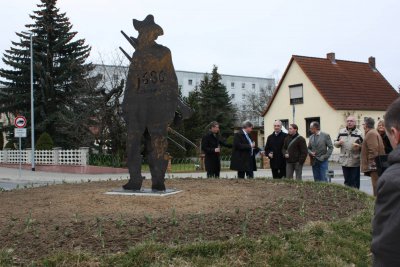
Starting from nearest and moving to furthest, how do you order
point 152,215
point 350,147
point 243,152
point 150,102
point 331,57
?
point 152,215, point 150,102, point 350,147, point 243,152, point 331,57

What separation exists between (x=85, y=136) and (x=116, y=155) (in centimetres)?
473

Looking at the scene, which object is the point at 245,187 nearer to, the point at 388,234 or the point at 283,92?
the point at 388,234

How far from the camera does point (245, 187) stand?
361 inches

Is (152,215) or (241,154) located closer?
(152,215)

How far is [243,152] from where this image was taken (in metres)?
11.1

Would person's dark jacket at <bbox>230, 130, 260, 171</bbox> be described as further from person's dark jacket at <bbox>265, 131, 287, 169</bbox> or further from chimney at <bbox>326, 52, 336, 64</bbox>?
chimney at <bbox>326, 52, 336, 64</bbox>

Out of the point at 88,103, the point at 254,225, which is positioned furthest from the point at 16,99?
the point at 254,225

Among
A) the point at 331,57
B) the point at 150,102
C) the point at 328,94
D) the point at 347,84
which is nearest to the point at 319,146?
the point at 150,102

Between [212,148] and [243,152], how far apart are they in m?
0.73

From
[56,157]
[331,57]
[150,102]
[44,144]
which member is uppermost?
[331,57]

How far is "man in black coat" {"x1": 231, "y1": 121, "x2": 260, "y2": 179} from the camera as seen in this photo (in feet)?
36.2

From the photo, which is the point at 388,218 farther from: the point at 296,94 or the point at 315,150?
the point at 296,94

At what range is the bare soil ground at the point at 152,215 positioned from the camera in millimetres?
5031

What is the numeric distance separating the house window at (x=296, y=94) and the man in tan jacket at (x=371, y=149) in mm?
30021
